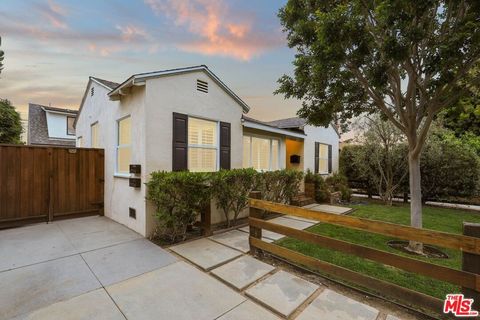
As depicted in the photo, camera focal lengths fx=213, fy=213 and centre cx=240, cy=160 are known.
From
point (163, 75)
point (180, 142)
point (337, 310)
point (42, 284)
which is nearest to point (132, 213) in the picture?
point (180, 142)

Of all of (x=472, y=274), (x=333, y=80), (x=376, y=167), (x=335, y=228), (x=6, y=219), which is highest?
(x=333, y=80)

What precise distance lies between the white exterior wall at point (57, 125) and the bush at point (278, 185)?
58.9 ft

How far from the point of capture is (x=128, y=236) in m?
5.13

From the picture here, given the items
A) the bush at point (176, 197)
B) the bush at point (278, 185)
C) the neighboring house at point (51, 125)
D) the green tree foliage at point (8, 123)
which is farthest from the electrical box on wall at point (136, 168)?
the green tree foliage at point (8, 123)

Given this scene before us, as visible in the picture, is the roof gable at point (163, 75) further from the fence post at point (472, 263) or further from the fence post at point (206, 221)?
the fence post at point (472, 263)

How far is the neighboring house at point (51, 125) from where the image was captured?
632 inches

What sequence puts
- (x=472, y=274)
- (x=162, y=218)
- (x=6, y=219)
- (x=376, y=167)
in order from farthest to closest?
(x=376, y=167)
(x=6, y=219)
(x=162, y=218)
(x=472, y=274)

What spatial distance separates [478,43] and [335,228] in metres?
4.86

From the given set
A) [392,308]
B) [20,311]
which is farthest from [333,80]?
[20,311]

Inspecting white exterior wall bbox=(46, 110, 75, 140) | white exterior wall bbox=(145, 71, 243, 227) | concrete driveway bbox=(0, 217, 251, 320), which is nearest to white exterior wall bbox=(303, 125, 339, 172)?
white exterior wall bbox=(145, 71, 243, 227)

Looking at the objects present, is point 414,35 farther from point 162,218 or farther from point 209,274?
point 162,218

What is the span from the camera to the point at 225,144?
21.9 ft

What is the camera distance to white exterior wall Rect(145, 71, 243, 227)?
16.8 feet

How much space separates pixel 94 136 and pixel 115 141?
2574 millimetres
